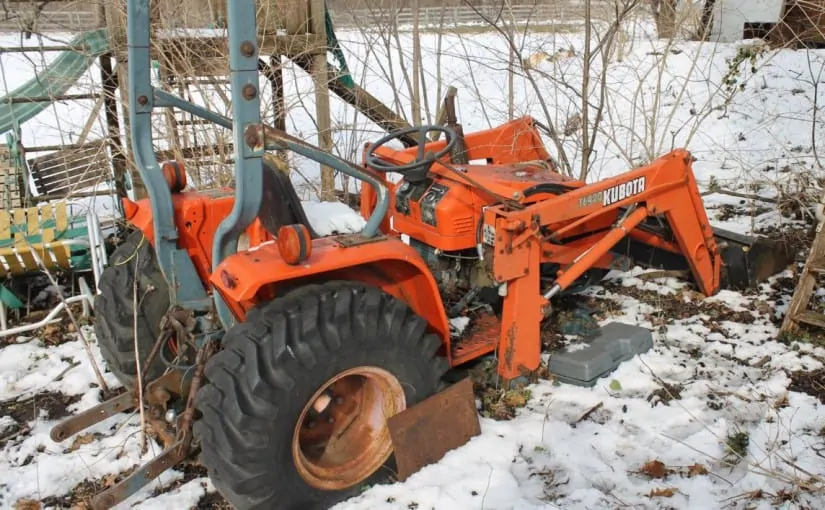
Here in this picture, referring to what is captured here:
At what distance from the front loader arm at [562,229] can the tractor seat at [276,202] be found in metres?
0.92

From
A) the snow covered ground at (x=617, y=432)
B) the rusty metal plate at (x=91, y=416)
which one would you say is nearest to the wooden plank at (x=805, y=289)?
the snow covered ground at (x=617, y=432)

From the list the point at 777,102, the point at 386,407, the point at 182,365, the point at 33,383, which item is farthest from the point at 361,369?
the point at 777,102

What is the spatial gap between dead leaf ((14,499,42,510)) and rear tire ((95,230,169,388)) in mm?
663

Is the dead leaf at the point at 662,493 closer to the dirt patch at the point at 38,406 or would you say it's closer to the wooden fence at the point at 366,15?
the dirt patch at the point at 38,406

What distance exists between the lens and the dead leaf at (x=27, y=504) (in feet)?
9.93

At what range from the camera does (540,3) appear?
23.1 ft

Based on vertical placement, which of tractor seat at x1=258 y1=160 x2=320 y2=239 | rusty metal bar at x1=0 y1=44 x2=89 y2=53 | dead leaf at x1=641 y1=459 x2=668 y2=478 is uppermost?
rusty metal bar at x1=0 y1=44 x2=89 y2=53

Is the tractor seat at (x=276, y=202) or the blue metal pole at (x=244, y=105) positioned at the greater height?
the blue metal pole at (x=244, y=105)

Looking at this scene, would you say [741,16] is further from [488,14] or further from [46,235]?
[46,235]

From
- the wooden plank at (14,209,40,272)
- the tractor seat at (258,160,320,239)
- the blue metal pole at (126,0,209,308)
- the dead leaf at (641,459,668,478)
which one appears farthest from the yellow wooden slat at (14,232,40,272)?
the dead leaf at (641,459,668,478)

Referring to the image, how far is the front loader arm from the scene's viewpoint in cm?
342

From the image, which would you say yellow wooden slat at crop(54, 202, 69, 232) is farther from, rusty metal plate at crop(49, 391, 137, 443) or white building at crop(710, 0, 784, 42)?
white building at crop(710, 0, 784, 42)

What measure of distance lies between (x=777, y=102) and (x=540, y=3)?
522 centimetres

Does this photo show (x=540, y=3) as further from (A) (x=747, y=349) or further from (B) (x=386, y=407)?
(B) (x=386, y=407)
